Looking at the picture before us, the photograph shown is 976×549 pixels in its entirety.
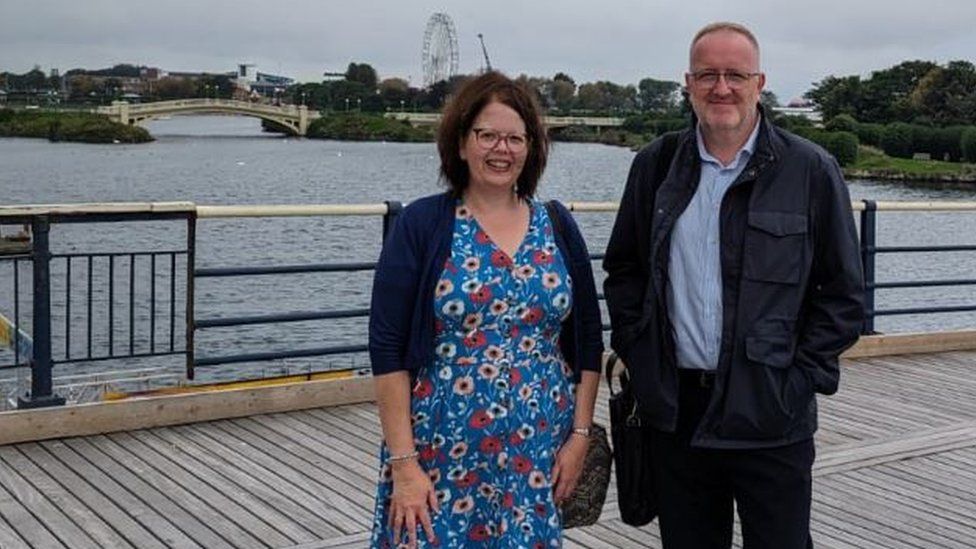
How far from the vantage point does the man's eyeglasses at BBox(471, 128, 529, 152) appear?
2.58m

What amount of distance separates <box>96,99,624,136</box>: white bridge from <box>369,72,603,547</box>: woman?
79.9 meters

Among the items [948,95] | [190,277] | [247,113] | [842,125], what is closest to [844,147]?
[842,125]

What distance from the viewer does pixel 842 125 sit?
90.2 meters

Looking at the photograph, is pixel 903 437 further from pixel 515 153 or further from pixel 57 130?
pixel 57 130

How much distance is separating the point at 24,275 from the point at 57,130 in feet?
255

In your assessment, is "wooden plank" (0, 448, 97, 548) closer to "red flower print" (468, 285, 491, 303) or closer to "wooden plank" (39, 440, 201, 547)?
"wooden plank" (39, 440, 201, 547)

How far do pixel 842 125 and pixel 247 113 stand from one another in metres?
42.5

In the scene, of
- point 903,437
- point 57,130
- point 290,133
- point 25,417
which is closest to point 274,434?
point 25,417

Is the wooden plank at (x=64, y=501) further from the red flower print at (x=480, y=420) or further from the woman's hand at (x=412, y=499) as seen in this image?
the red flower print at (x=480, y=420)

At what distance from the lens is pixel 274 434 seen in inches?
219

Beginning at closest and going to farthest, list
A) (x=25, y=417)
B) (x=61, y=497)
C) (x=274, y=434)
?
(x=61, y=497)
(x=25, y=417)
(x=274, y=434)

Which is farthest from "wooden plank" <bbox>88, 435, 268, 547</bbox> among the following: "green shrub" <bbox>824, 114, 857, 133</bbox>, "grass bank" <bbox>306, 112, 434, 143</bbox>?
"grass bank" <bbox>306, 112, 434, 143</bbox>

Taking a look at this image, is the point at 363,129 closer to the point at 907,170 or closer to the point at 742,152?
the point at 907,170

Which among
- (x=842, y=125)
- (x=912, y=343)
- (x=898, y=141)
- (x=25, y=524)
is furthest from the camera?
(x=842, y=125)
